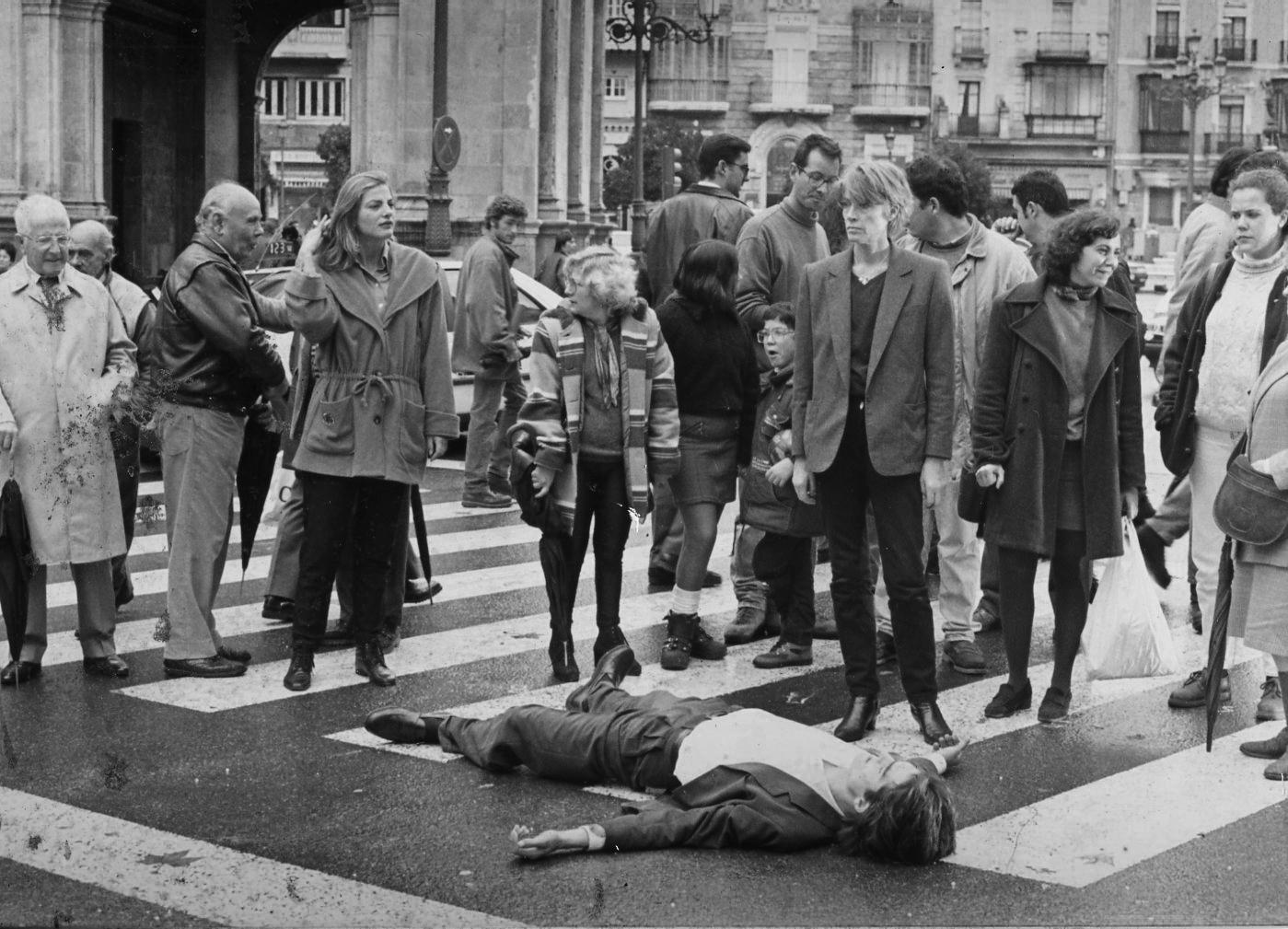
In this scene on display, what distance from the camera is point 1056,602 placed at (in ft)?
26.8

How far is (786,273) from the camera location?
9.98 metres

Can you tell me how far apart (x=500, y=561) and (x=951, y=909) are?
636 cm

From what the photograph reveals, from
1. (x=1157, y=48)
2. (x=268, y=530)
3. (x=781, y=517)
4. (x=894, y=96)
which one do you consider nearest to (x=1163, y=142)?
(x=1157, y=48)

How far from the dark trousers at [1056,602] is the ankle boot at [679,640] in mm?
1618

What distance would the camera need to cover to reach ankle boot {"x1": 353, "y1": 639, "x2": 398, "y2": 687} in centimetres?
855

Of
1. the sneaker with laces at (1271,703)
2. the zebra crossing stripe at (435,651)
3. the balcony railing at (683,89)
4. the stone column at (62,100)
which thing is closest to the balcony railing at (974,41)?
the balcony railing at (683,89)

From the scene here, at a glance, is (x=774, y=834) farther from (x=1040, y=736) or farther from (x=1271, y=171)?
(x=1271, y=171)

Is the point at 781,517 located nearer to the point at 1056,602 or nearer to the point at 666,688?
the point at 666,688

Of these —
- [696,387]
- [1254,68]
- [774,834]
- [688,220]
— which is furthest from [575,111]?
[1254,68]

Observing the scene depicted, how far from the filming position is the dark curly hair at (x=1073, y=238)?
25.8ft

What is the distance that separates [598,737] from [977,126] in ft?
287

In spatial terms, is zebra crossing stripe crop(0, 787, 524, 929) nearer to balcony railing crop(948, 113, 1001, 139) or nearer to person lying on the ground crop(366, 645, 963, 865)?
person lying on the ground crop(366, 645, 963, 865)

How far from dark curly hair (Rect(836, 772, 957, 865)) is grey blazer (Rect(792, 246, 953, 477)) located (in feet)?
5.91

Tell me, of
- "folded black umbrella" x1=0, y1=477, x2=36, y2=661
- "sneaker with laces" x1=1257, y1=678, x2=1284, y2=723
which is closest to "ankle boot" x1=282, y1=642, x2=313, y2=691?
"folded black umbrella" x1=0, y1=477, x2=36, y2=661
